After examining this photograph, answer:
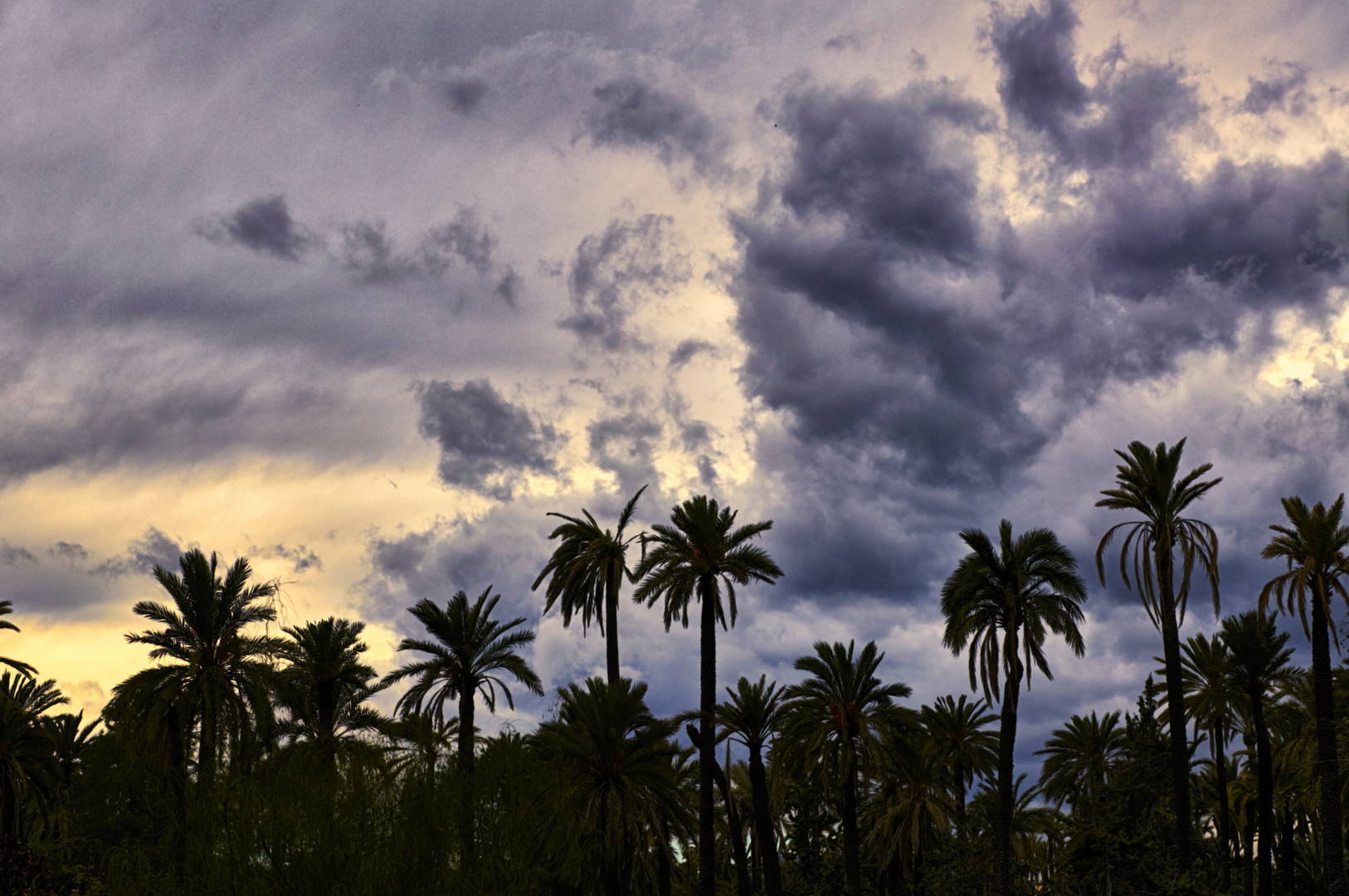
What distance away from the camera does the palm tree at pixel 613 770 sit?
37.2 metres

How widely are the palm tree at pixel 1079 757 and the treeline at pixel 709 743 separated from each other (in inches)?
45.0

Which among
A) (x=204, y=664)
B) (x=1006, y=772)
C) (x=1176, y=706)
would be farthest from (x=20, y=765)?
(x=1176, y=706)

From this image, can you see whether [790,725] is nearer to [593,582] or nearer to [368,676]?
[593,582]

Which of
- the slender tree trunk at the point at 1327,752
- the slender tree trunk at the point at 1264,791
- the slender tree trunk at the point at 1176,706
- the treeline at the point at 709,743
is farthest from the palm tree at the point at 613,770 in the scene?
the slender tree trunk at the point at 1264,791

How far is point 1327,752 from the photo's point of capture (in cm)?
3747

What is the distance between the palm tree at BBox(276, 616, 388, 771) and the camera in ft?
151

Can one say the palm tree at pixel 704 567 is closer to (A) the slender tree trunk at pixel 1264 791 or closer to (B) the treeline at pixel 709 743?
(B) the treeline at pixel 709 743

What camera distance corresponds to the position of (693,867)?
191 ft

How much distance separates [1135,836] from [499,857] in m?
30.3

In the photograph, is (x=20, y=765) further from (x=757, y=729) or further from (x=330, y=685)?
(x=757, y=729)

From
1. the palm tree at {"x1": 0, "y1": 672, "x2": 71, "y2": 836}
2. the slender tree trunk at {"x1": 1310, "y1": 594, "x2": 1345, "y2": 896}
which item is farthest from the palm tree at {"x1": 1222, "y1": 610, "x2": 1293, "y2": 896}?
the palm tree at {"x1": 0, "y1": 672, "x2": 71, "y2": 836}

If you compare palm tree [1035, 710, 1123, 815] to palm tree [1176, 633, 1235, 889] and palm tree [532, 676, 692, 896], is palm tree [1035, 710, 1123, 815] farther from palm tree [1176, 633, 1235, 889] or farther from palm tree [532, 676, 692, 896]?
palm tree [532, 676, 692, 896]

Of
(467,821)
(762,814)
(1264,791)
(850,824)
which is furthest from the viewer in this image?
(762,814)

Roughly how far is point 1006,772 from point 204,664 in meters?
32.1
